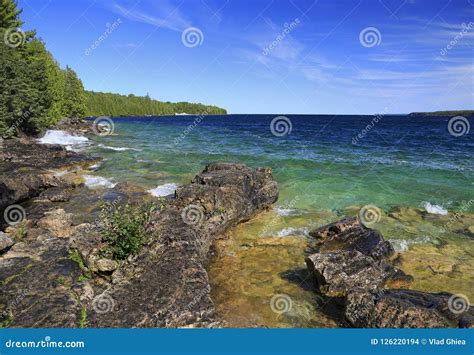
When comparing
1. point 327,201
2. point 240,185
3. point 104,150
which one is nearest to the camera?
point 240,185

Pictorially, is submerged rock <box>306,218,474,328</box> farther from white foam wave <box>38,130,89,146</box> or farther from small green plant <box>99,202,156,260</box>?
white foam wave <box>38,130,89,146</box>

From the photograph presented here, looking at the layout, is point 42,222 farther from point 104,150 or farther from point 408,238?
point 104,150

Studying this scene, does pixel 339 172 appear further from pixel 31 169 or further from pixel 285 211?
pixel 31 169

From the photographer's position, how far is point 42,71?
56.0 m

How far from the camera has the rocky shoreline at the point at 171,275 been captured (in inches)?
358

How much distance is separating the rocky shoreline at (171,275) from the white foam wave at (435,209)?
8328 mm

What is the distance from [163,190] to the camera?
1016 inches

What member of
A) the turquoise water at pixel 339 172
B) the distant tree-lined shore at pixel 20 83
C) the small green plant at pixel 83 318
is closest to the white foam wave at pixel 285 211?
the turquoise water at pixel 339 172

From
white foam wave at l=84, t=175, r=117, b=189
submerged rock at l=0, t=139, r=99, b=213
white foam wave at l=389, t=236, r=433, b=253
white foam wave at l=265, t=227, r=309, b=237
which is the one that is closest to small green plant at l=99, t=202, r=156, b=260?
white foam wave at l=265, t=227, r=309, b=237

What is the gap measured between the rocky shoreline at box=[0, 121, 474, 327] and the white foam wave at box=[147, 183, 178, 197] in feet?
22.3

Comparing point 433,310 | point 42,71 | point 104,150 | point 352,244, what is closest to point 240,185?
point 352,244

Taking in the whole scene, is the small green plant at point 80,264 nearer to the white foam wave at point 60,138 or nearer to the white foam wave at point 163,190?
the white foam wave at point 163,190

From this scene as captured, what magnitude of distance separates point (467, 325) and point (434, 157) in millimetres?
41993

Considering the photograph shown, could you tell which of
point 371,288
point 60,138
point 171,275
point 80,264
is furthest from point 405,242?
point 60,138
